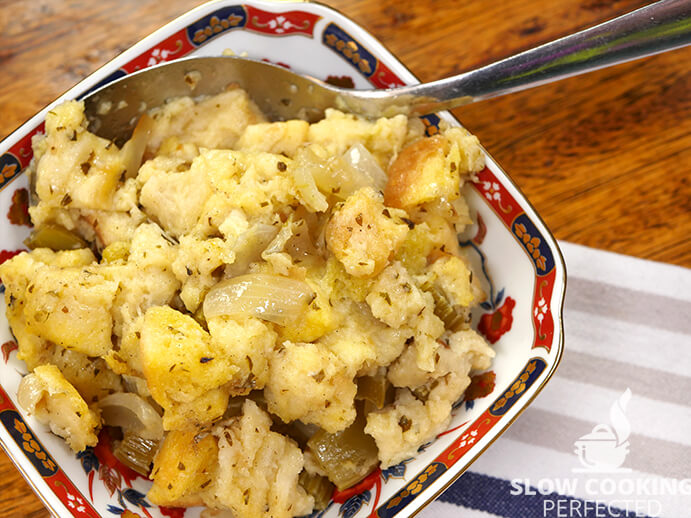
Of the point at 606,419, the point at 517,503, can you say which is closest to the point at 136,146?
the point at 517,503

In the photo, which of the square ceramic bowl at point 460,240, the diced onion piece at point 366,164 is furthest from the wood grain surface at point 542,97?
the diced onion piece at point 366,164

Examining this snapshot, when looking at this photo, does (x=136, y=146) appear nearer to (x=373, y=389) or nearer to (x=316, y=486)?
(x=373, y=389)

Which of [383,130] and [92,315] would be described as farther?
[383,130]

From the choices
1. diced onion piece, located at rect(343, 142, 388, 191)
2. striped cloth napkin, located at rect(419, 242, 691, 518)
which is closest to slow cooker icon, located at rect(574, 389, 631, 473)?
striped cloth napkin, located at rect(419, 242, 691, 518)

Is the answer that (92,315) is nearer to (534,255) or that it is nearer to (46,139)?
(46,139)

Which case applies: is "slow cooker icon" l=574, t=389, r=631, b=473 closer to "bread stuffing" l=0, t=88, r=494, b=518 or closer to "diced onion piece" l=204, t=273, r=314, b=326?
"bread stuffing" l=0, t=88, r=494, b=518

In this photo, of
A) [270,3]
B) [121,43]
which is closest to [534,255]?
[270,3]
